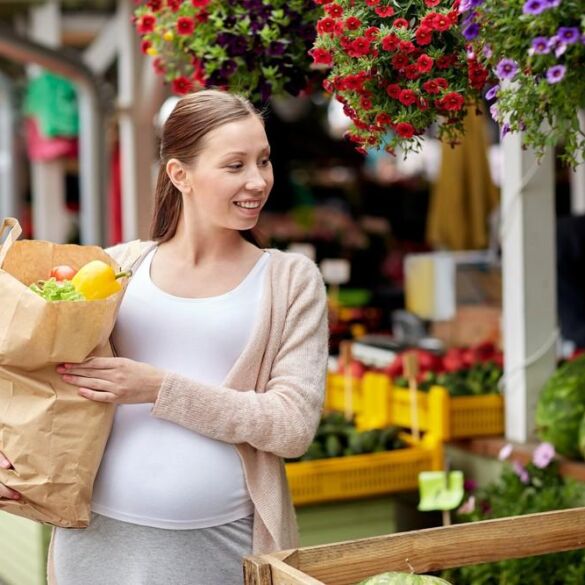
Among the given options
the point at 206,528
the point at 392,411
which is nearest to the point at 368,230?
the point at 392,411

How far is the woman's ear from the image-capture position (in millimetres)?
2465

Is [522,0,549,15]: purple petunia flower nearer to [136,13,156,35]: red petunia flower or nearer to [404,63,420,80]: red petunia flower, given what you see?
[404,63,420,80]: red petunia flower

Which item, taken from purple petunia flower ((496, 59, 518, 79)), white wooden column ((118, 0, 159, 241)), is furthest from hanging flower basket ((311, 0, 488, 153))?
white wooden column ((118, 0, 159, 241))

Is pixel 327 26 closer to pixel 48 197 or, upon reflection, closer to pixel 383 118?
pixel 383 118

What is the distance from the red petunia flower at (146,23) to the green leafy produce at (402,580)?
1776mm

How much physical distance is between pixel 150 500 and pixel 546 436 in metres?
1.98

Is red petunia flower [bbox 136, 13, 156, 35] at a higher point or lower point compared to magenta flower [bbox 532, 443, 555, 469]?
higher

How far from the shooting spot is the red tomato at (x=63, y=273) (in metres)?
2.31

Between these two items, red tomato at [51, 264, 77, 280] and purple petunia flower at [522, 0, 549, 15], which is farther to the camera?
red tomato at [51, 264, 77, 280]

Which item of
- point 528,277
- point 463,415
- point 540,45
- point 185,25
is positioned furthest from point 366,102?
point 463,415

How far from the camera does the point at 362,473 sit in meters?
4.12

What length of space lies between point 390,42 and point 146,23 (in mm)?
1167

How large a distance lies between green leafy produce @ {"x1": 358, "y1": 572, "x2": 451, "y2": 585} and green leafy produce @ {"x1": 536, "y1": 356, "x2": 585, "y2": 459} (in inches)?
77.5

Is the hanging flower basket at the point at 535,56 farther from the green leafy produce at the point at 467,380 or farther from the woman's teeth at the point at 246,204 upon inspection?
the green leafy produce at the point at 467,380
